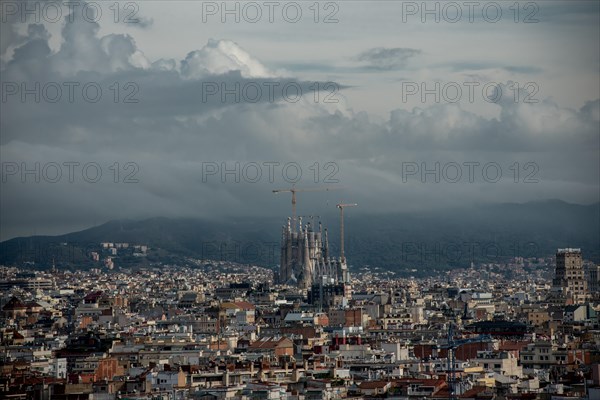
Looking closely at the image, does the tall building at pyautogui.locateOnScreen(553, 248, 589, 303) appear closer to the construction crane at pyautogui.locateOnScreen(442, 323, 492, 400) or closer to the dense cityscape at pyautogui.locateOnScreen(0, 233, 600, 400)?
the dense cityscape at pyautogui.locateOnScreen(0, 233, 600, 400)

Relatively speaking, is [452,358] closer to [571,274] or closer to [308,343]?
[308,343]

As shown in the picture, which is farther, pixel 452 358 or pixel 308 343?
pixel 308 343

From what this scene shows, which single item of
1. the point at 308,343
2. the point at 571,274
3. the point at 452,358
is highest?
the point at 571,274

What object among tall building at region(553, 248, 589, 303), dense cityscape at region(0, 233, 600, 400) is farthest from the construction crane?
tall building at region(553, 248, 589, 303)

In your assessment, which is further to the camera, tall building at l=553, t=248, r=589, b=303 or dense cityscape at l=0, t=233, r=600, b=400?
tall building at l=553, t=248, r=589, b=303

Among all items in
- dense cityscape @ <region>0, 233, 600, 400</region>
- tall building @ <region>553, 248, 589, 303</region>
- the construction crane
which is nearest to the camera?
the construction crane

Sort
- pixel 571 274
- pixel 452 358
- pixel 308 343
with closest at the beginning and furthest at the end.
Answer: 1. pixel 452 358
2. pixel 308 343
3. pixel 571 274

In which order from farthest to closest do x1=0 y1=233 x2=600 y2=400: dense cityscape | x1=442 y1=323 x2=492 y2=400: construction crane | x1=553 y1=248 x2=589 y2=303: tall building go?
1. x1=553 y1=248 x2=589 y2=303: tall building
2. x1=0 y1=233 x2=600 y2=400: dense cityscape
3. x1=442 y1=323 x2=492 y2=400: construction crane

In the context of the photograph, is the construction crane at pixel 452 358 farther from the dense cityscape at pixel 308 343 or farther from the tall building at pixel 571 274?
the tall building at pixel 571 274

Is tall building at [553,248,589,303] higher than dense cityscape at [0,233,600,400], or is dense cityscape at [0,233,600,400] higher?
tall building at [553,248,589,303]

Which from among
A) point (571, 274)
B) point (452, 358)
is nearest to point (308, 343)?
point (452, 358)
